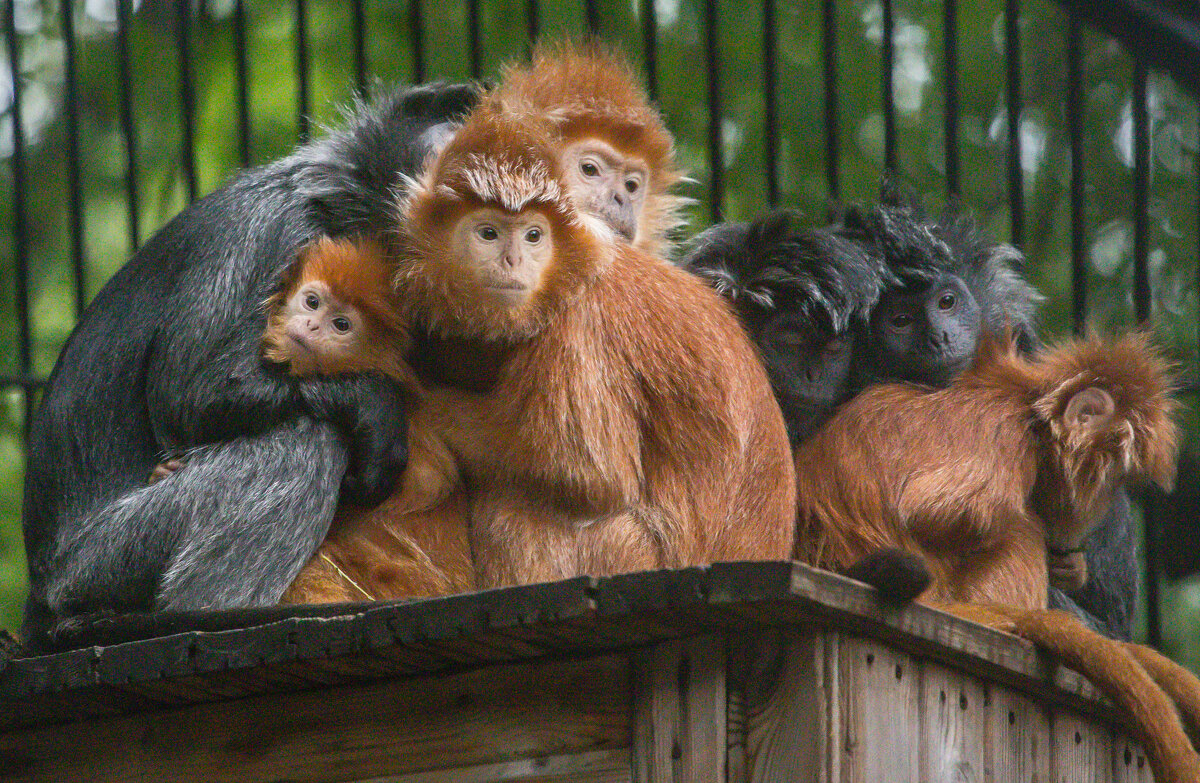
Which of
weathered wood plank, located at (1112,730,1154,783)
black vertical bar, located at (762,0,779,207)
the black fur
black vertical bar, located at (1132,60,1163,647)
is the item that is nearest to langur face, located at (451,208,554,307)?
the black fur

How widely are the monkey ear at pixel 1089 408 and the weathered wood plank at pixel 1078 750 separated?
0.66 m

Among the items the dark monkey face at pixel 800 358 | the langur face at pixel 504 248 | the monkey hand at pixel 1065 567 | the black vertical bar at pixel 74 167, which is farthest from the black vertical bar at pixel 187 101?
the monkey hand at pixel 1065 567

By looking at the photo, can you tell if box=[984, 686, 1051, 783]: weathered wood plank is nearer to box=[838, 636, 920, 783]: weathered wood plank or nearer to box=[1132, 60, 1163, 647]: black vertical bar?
box=[838, 636, 920, 783]: weathered wood plank

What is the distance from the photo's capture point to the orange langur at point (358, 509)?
3.44 metres

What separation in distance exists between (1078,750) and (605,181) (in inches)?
75.1

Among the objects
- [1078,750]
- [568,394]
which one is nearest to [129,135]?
[568,394]

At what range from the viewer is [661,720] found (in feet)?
8.95

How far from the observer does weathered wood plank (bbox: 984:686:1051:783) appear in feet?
9.89

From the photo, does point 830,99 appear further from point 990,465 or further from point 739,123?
point 739,123

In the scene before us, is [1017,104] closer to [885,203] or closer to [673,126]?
[885,203]

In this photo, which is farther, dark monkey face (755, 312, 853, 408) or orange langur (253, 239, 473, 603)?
dark monkey face (755, 312, 853, 408)

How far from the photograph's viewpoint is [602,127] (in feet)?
14.4

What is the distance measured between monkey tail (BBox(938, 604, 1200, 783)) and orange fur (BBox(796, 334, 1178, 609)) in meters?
0.34

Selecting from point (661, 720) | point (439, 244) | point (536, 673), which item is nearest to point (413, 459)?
point (439, 244)
